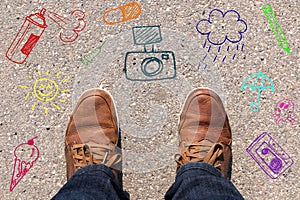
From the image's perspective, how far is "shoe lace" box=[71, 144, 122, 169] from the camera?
180 cm

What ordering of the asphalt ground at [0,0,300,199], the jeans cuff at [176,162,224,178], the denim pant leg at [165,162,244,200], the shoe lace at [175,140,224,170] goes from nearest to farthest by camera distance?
the denim pant leg at [165,162,244,200] < the jeans cuff at [176,162,224,178] < the shoe lace at [175,140,224,170] < the asphalt ground at [0,0,300,199]

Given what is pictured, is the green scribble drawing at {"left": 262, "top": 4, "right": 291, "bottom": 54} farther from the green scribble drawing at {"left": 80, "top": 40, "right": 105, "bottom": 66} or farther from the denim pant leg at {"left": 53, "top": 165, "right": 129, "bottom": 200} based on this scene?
the denim pant leg at {"left": 53, "top": 165, "right": 129, "bottom": 200}

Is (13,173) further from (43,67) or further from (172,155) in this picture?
(172,155)

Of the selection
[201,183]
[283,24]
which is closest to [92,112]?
[201,183]

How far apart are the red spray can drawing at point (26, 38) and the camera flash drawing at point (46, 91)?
0.49 ft

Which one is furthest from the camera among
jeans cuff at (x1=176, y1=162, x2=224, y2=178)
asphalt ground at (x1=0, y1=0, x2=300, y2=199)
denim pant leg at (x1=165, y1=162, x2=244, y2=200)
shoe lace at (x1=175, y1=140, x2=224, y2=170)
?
asphalt ground at (x1=0, y1=0, x2=300, y2=199)

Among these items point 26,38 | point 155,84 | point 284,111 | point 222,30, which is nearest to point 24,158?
point 26,38

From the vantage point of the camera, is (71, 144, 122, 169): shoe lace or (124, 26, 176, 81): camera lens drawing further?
(124, 26, 176, 81): camera lens drawing

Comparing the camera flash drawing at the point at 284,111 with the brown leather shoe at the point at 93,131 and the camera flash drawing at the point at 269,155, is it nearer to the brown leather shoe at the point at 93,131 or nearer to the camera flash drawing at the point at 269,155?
the camera flash drawing at the point at 269,155

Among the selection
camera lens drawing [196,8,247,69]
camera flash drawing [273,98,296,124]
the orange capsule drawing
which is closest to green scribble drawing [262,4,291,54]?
camera lens drawing [196,8,247,69]

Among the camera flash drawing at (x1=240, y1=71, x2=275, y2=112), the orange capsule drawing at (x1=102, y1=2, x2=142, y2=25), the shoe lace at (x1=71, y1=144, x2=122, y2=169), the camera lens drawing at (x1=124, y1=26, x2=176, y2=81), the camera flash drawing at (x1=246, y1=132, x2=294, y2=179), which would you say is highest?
the orange capsule drawing at (x1=102, y1=2, x2=142, y2=25)

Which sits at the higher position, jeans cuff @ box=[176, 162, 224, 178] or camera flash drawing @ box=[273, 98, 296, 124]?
camera flash drawing @ box=[273, 98, 296, 124]

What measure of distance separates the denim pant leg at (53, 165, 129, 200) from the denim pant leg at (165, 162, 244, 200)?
29 centimetres

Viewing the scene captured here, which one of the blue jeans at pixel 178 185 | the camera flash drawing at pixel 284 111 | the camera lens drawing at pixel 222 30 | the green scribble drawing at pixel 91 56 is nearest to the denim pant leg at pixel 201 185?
the blue jeans at pixel 178 185
